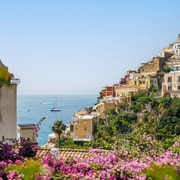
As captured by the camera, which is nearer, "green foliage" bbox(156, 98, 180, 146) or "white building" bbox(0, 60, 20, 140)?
"white building" bbox(0, 60, 20, 140)

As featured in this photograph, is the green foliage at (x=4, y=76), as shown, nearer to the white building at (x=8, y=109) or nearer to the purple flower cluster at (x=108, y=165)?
the white building at (x=8, y=109)

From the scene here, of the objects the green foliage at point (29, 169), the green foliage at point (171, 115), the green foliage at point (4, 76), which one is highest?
the green foliage at point (4, 76)

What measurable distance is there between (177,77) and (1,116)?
138 feet

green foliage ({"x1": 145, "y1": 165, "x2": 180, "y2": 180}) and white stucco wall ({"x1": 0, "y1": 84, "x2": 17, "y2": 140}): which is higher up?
white stucco wall ({"x1": 0, "y1": 84, "x2": 17, "y2": 140})

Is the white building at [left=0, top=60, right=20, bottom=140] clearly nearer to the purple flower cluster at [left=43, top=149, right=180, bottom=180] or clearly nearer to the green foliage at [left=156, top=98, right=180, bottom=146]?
the purple flower cluster at [left=43, top=149, right=180, bottom=180]

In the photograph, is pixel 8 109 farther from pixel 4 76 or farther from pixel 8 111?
pixel 4 76

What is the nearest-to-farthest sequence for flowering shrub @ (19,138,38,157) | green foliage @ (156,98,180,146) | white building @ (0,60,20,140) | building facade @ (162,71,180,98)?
1. flowering shrub @ (19,138,38,157)
2. white building @ (0,60,20,140)
3. green foliage @ (156,98,180,146)
4. building facade @ (162,71,180,98)

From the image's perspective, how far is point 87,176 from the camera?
334 cm

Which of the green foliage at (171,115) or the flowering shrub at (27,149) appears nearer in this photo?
the flowering shrub at (27,149)

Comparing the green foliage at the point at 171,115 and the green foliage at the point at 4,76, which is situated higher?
the green foliage at the point at 4,76

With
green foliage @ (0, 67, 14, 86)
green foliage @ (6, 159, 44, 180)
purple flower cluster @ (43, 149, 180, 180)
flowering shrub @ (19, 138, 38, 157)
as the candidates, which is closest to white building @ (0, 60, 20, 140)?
green foliage @ (0, 67, 14, 86)

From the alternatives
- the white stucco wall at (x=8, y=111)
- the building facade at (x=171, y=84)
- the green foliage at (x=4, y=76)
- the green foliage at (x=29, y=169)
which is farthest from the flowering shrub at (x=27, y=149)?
the building facade at (x=171, y=84)

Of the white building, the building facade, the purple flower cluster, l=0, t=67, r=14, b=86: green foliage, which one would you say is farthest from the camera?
the building facade

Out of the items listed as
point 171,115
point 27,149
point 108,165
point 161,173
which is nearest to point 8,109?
point 27,149
